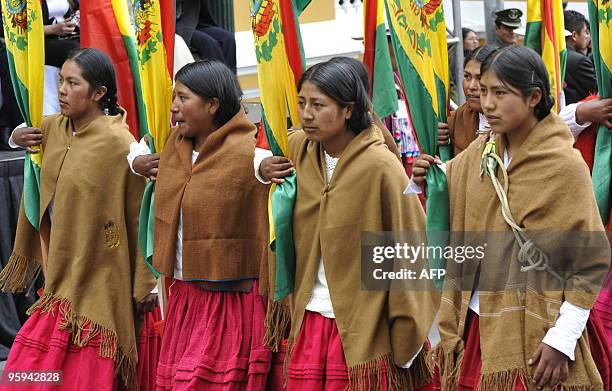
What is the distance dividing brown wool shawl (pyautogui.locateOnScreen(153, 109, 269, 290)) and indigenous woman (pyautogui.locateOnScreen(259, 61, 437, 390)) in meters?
0.47

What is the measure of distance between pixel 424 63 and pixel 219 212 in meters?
1.17

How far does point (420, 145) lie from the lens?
14.4 ft

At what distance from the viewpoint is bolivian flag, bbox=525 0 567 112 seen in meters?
5.48

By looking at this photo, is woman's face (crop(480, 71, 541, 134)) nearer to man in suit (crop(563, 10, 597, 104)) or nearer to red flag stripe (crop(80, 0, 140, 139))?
red flag stripe (crop(80, 0, 140, 139))

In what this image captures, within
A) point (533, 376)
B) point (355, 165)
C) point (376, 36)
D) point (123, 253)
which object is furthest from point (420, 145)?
point (123, 253)

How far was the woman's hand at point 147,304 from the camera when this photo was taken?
5.71m

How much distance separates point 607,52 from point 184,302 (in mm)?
2136

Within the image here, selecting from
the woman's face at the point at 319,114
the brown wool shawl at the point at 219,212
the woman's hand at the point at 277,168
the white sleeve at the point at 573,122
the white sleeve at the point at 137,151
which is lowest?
the brown wool shawl at the point at 219,212

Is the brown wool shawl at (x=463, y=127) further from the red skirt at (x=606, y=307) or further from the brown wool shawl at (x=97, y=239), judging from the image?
the brown wool shawl at (x=97, y=239)

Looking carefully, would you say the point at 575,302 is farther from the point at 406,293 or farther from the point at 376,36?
the point at 376,36

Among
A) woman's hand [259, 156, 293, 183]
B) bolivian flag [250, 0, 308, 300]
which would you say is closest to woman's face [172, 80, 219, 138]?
bolivian flag [250, 0, 308, 300]

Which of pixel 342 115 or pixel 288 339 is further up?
pixel 342 115

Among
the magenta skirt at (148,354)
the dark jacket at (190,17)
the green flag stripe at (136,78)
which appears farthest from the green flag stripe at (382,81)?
the dark jacket at (190,17)

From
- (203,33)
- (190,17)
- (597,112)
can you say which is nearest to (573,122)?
(597,112)
